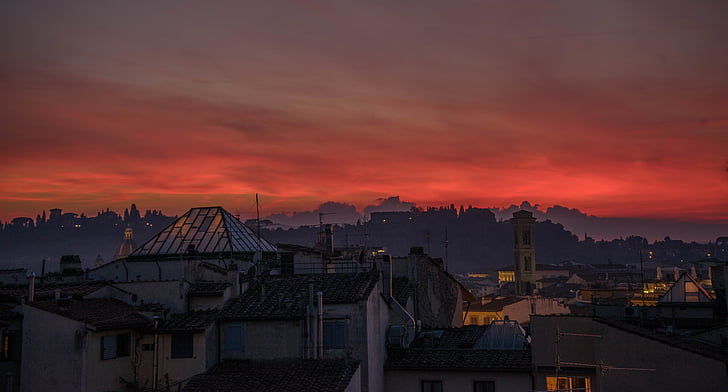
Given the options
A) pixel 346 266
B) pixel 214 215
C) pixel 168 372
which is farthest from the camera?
pixel 214 215

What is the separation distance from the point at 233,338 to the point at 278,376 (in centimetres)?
340

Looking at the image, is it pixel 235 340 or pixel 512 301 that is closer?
pixel 235 340

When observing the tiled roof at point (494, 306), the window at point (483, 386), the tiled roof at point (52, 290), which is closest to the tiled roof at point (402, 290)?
the window at point (483, 386)

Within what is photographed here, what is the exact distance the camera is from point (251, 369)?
30.0 metres

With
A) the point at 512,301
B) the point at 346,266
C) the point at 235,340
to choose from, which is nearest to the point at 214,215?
the point at 346,266

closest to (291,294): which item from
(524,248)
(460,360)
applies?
(460,360)

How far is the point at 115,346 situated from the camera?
30516mm

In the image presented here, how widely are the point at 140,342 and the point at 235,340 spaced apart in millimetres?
4429

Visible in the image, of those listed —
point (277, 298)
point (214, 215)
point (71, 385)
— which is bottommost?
point (71, 385)

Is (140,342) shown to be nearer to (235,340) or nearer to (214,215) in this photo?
(235,340)

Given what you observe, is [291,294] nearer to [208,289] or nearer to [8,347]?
[208,289]

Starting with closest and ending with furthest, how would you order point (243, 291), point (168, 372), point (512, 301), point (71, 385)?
1. point (71, 385)
2. point (168, 372)
3. point (243, 291)
4. point (512, 301)

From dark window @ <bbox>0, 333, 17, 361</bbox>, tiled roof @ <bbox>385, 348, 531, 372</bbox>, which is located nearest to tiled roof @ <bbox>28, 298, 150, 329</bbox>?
dark window @ <bbox>0, 333, 17, 361</bbox>

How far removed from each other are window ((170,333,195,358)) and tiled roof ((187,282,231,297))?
7.59 ft
